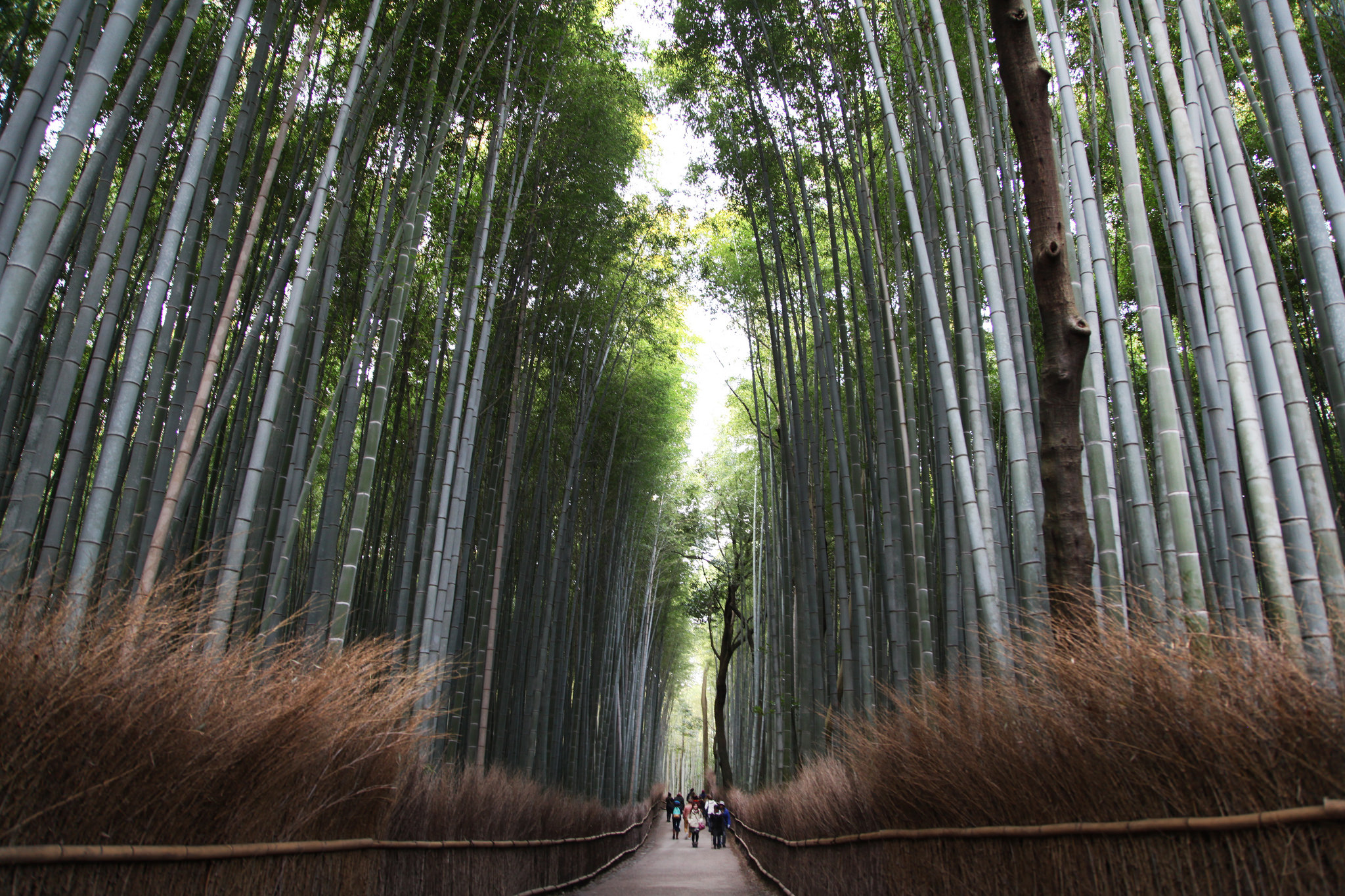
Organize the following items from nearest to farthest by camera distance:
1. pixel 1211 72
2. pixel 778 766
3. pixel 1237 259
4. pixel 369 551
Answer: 1. pixel 1237 259
2. pixel 1211 72
3. pixel 369 551
4. pixel 778 766

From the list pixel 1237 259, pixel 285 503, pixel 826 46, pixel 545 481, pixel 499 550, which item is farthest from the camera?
pixel 545 481

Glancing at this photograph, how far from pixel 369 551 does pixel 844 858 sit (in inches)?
162

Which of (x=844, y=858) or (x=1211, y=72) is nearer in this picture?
(x=1211, y=72)

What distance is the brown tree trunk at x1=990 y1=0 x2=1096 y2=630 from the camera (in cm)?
243

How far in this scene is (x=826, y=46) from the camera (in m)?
4.76

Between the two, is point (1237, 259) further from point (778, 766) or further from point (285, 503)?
point (778, 766)

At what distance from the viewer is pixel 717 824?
38.1ft

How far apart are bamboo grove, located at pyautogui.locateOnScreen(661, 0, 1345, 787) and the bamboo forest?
0.09 feet

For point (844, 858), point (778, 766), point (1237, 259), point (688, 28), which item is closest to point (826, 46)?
point (688, 28)

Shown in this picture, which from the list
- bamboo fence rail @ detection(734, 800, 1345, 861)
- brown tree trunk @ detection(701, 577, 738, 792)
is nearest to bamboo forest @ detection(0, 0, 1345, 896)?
bamboo fence rail @ detection(734, 800, 1345, 861)

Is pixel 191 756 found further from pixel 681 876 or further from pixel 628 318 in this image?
pixel 628 318

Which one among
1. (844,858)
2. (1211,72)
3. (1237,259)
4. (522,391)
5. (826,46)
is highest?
(826,46)

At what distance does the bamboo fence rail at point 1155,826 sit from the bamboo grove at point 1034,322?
0.19 metres

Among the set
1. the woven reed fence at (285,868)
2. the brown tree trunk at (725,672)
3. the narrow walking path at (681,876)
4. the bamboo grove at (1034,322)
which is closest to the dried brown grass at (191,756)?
the woven reed fence at (285,868)
